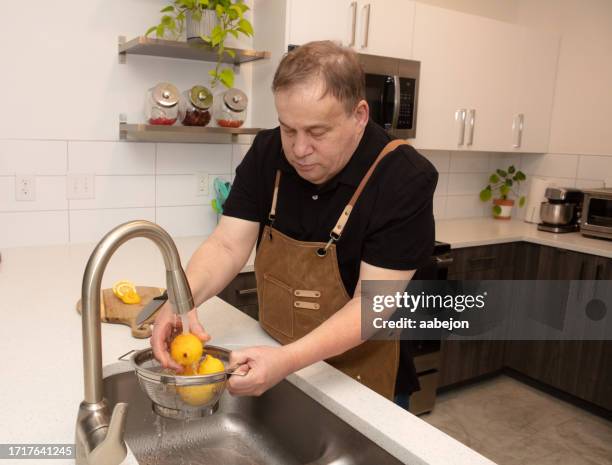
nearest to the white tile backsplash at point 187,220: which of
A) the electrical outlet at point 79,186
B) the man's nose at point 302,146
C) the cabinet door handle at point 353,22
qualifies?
the electrical outlet at point 79,186

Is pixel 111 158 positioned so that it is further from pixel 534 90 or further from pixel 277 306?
pixel 534 90

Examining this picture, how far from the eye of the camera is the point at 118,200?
247 centimetres

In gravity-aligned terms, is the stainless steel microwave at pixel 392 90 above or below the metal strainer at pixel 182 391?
above

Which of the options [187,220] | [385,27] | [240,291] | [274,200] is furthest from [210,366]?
[385,27]

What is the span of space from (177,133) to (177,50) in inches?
13.8

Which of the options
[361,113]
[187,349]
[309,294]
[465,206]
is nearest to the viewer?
[187,349]

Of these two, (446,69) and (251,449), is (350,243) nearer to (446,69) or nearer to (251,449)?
(251,449)

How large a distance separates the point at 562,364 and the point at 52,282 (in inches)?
100

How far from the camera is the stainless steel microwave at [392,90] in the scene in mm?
2629

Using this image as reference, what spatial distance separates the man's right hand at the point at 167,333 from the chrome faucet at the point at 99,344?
22 cm

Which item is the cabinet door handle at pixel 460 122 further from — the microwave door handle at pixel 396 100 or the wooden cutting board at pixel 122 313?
the wooden cutting board at pixel 122 313

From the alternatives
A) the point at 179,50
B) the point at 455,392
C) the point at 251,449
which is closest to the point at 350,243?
the point at 251,449

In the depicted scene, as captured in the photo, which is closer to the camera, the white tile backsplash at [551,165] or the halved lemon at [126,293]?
the halved lemon at [126,293]

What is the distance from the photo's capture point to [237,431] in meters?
1.27
